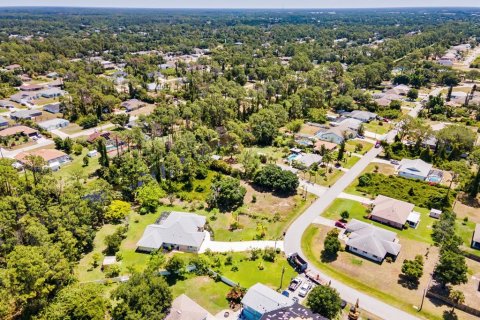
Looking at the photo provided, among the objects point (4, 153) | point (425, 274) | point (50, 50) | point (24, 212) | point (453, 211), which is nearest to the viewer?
point (425, 274)

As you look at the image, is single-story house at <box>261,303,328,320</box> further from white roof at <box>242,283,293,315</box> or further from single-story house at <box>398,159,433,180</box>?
single-story house at <box>398,159,433,180</box>

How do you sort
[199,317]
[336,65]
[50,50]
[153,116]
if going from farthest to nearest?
[50,50]
[336,65]
[153,116]
[199,317]

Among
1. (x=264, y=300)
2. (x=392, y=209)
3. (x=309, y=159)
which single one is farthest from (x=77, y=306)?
(x=309, y=159)

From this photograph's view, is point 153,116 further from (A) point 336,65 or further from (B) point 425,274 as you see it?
(A) point 336,65

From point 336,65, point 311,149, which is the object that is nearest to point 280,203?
point 311,149

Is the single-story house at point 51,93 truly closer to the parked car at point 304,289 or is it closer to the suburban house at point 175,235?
the suburban house at point 175,235

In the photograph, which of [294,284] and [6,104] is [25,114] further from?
[294,284]

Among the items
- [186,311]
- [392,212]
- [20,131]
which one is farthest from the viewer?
[20,131]
